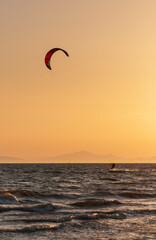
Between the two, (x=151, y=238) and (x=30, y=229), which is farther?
(x=30, y=229)

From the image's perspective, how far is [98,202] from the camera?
25.4m

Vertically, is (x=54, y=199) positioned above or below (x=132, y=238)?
above

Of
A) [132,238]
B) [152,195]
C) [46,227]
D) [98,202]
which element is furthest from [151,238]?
[152,195]

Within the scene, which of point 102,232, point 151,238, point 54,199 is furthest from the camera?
point 54,199

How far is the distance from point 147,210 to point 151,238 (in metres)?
7.24

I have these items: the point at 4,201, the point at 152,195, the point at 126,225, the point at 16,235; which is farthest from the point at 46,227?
the point at 152,195

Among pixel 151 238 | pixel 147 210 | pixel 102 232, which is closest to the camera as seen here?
pixel 151 238

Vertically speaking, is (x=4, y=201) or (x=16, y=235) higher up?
(x=4, y=201)

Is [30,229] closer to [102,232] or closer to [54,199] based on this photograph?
[102,232]

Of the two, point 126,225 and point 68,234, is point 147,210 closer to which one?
point 126,225

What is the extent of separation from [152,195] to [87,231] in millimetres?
16703

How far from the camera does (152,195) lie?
31656mm

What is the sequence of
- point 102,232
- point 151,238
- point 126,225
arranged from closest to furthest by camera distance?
1. point 151,238
2. point 102,232
3. point 126,225

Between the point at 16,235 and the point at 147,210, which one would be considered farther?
the point at 147,210
